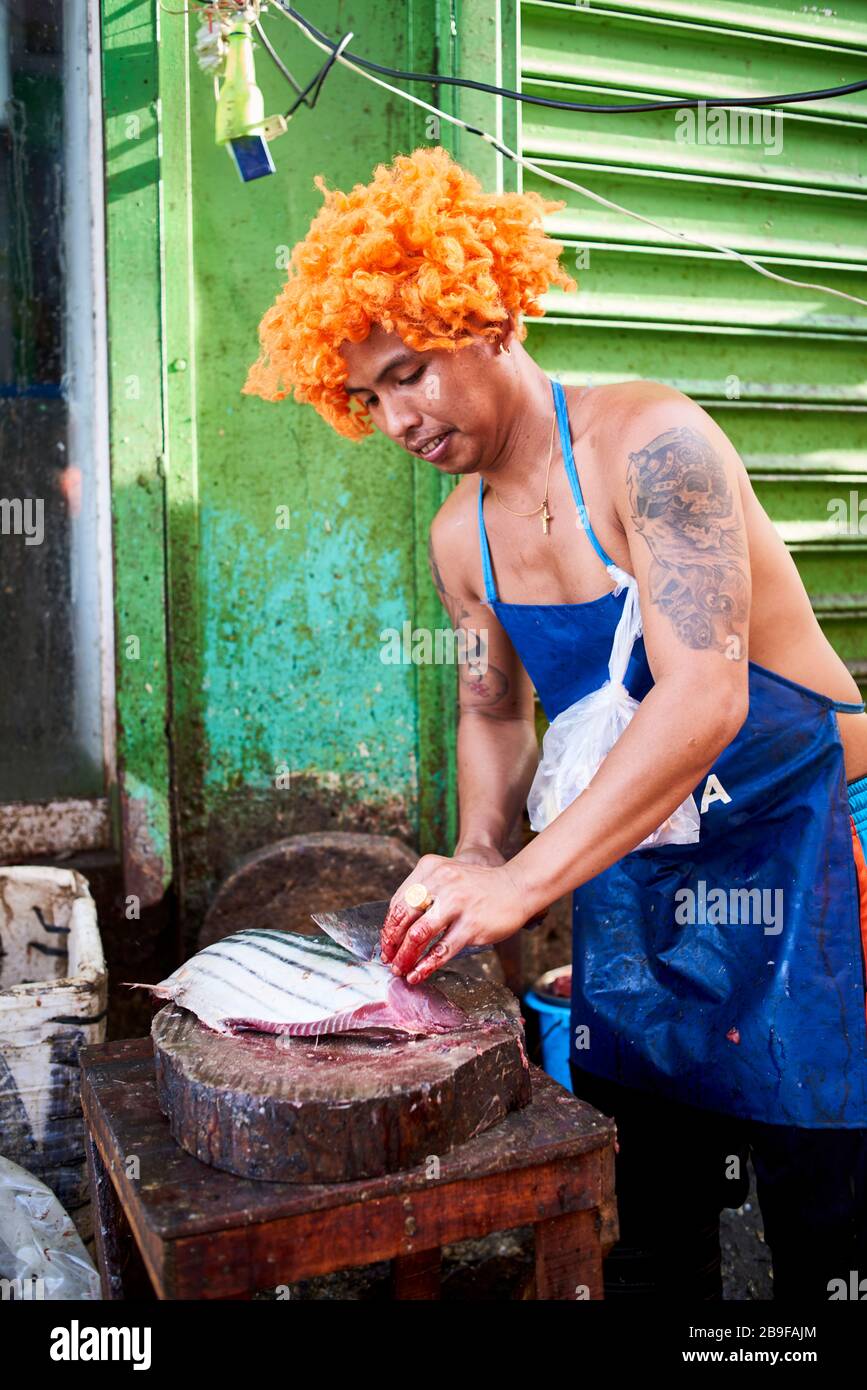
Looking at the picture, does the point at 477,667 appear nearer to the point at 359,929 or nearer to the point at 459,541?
the point at 459,541

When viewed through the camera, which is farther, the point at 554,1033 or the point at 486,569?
the point at 554,1033

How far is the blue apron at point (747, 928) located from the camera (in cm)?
229

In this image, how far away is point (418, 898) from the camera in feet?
6.31

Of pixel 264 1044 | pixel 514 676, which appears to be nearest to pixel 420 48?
pixel 514 676

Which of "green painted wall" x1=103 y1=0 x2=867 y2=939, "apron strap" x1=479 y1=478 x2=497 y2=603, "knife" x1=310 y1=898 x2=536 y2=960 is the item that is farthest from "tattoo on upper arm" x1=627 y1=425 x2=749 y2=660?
"green painted wall" x1=103 y1=0 x2=867 y2=939

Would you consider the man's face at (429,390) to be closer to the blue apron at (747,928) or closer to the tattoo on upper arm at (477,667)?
the blue apron at (747,928)

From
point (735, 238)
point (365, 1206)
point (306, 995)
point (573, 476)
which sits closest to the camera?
point (365, 1206)

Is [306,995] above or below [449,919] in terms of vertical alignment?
below

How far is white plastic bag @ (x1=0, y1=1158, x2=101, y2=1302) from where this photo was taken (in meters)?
2.20

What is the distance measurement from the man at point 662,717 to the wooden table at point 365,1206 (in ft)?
1.40

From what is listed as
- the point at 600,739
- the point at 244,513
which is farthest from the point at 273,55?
the point at 600,739

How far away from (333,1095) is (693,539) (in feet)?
3.81

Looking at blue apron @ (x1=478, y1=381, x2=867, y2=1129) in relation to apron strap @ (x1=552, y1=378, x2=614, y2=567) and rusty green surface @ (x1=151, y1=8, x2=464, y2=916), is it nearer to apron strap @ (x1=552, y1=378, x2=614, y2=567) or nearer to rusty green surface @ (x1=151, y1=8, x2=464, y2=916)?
apron strap @ (x1=552, y1=378, x2=614, y2=567)

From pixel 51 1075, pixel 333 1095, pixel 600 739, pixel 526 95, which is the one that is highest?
pixel 526 95
